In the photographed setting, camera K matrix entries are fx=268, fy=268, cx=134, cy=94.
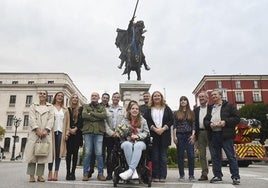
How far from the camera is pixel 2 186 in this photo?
469 centimetres

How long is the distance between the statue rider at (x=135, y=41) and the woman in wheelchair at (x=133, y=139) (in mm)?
7333

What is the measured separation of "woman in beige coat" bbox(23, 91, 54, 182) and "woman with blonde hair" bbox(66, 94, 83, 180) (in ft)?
1.54

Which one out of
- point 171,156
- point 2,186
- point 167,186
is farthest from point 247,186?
point 171,156

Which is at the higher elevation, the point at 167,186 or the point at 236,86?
the point at 236,86

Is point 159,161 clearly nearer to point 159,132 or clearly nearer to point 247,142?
point 159,132

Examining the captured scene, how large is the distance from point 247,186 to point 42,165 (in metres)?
4.03

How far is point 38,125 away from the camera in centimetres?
558

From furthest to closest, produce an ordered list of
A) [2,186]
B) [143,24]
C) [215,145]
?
[143,24]
[215,145]
[2,186]

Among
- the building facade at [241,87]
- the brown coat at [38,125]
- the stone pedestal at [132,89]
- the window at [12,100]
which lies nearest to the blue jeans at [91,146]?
the brown coat at [38,125]

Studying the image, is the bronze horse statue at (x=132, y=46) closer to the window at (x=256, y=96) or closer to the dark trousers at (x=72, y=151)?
the dark trousers at (x=72, y=151)

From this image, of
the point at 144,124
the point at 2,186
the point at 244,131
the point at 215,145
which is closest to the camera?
the point at 2,186

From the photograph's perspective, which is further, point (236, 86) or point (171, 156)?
point (236, 86)

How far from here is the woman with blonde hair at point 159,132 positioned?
220 inches

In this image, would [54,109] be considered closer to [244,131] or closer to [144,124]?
[144,124]
